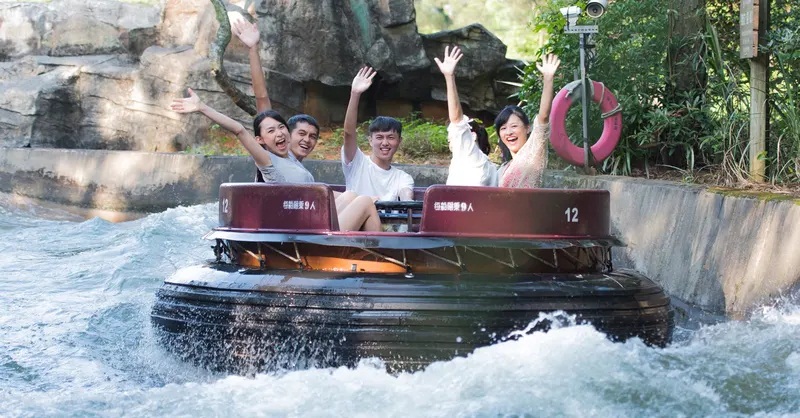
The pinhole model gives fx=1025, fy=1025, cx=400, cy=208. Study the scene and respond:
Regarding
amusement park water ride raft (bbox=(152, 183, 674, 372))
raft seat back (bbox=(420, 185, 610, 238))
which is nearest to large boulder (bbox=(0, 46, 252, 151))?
amusement park water ride raft (bbox=(152, 183, 674, 372))

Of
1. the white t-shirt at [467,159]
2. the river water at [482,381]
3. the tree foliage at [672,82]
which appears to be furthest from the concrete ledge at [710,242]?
the white t-shirt at [467,159]

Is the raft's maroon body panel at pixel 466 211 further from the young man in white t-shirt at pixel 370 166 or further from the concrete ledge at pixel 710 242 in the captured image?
the concrete ledge at pixel 710 242

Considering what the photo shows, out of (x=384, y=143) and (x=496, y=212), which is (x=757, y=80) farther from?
(x=496, y=212)

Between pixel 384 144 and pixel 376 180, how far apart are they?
30cm

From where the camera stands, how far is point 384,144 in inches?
232

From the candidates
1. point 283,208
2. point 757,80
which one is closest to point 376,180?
point 283,208

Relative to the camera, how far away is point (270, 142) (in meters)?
6.01

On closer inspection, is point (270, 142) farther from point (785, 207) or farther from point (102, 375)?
point (785, 207)

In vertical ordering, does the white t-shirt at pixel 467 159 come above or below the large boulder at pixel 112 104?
below

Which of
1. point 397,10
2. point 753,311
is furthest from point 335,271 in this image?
point 397,10

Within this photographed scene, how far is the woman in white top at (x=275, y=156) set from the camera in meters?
5.15

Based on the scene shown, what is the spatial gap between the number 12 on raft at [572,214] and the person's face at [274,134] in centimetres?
189

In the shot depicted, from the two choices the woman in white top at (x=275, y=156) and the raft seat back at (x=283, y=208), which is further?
the woman in white top at (x=275, y=156)

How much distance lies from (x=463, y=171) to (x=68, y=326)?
9.69ft
